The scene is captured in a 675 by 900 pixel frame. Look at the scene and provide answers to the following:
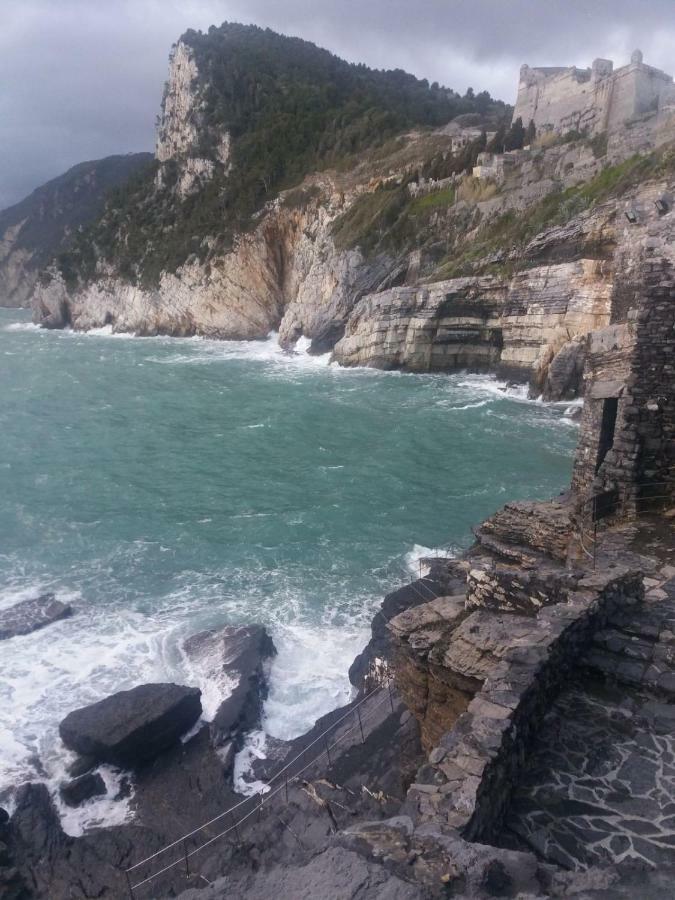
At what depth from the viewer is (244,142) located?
7894 centimetres

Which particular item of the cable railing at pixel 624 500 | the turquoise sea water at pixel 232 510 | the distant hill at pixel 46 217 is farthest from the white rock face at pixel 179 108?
the cable railing at pixel 624 500

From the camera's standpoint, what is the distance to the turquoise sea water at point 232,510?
41.5 ft

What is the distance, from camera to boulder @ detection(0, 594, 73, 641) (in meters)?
13.5

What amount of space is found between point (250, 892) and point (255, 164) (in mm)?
79877

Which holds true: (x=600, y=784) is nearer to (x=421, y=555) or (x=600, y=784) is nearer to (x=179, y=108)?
A: (x=421, y=555)

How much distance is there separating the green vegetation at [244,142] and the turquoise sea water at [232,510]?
3790 centimetres

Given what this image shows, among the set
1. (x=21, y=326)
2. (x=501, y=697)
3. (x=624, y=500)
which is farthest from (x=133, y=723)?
(x=21, y=326)

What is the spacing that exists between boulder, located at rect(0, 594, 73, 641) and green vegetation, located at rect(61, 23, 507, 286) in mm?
57052

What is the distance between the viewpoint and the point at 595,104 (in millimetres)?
49625

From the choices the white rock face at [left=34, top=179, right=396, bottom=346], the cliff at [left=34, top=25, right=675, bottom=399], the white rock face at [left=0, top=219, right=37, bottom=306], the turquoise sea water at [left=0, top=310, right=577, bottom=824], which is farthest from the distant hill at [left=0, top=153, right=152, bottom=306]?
the turquoise sea water at [left=0, top=310, right=577, bottom=824]

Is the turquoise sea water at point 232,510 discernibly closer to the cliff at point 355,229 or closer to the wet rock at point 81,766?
the wet rock at point 81,766

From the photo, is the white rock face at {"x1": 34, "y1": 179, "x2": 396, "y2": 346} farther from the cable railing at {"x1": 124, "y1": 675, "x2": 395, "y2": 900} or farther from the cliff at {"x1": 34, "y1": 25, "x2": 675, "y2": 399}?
the cable railing at {"x1": 124, "y1": 675, "x2": 395, "y2": 900}

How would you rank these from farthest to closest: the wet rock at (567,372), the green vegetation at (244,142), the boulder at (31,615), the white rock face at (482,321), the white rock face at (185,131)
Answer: the white rock face at (185,131) → the green vegetation at (244,142) → the white rock face at (482,321) → the wet rock at (567,372) → the boulder at (31,615)

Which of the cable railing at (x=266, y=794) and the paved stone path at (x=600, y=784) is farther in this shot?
the cable railing at (x=266, y=794)
